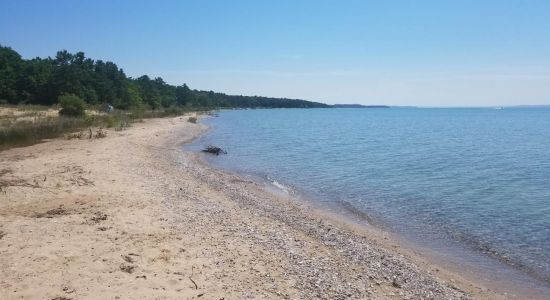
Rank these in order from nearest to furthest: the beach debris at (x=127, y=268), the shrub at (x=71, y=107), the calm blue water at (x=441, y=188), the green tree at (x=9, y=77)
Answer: the beach debris at (x=127, y=268)
the calm blue water at (x=441, y=188)
the shrub at (x=71, y=107)
the green tree at (x=9, y=77)

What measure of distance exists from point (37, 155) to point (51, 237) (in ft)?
45.4

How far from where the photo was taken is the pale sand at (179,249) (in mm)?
7508

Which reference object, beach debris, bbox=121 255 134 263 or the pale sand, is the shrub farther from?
beach debris, bbox=121 255 134 263

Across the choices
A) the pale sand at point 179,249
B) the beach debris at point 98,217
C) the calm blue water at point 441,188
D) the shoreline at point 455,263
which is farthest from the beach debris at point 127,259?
the calm blue water at point 441,188

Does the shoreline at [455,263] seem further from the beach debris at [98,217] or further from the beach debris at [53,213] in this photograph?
the beach debris at [53,213]

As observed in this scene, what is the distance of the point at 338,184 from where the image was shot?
72.8 feet

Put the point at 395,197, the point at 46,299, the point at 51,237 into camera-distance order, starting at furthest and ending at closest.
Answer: the point at 395,197 < the point at 51,237 < the point at 46,299

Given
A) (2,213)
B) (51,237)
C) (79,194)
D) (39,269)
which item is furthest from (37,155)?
(39,269)

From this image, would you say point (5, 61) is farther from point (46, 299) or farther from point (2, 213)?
point (46, 299)

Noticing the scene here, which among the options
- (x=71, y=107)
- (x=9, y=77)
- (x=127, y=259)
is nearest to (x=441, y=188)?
(x=127, y=259)

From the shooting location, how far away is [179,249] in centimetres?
930

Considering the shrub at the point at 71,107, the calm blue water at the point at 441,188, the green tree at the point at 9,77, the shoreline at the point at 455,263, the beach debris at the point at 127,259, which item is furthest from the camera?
the green tree at the point at 9,77

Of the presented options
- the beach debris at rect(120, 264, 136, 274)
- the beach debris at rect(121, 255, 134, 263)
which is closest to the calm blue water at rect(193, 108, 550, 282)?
the beach debris at rect(121, 255, 134, 263)

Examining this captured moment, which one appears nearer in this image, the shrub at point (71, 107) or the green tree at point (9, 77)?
the shrub at point (71, 107)
